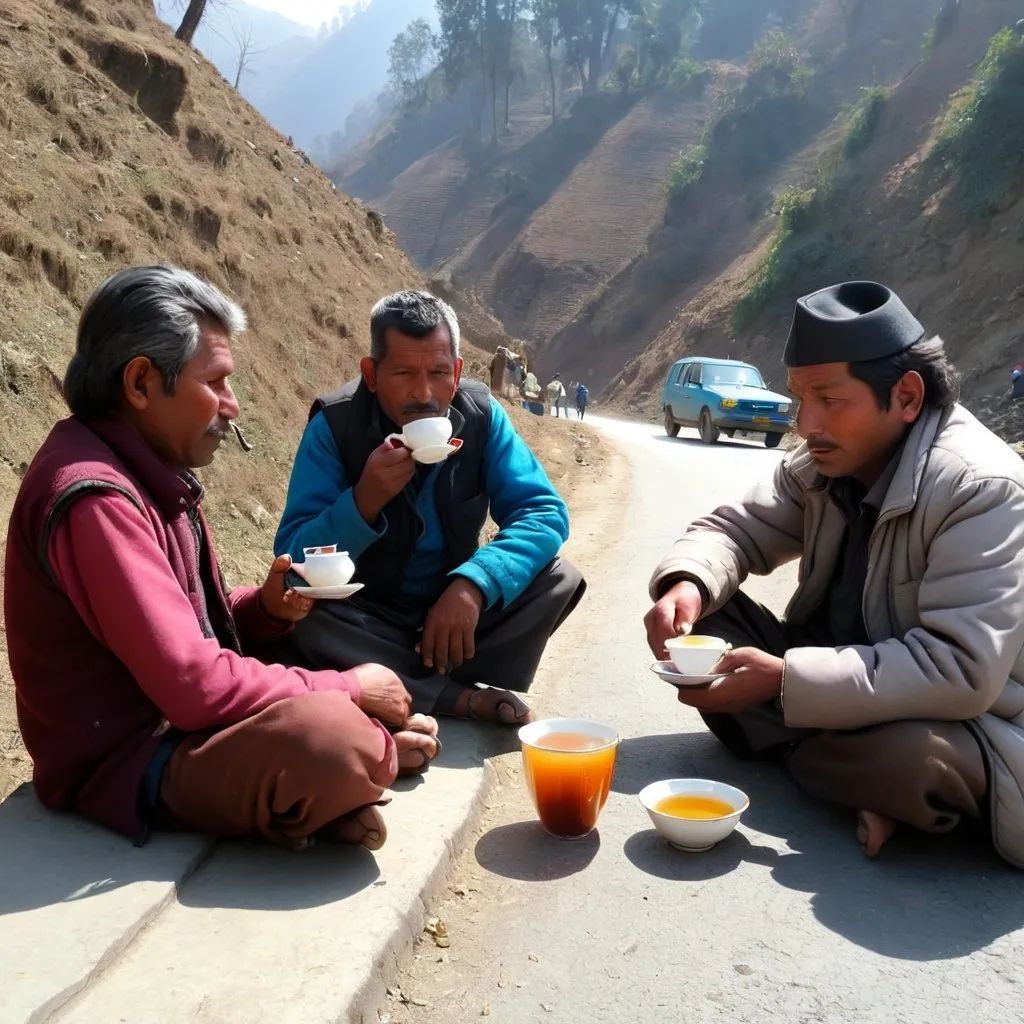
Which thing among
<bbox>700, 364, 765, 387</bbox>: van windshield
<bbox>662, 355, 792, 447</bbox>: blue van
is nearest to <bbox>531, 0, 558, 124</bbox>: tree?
<bbox>662, 355, 792, 447</bbox>: blue van

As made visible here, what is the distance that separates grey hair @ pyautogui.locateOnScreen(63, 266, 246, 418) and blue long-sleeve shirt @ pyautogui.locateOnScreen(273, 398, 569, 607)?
3.54 ft

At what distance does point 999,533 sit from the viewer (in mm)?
2865

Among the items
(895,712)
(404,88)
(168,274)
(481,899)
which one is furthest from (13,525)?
(404,88)

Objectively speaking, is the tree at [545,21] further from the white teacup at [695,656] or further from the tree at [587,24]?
the white teacup at [695,656]

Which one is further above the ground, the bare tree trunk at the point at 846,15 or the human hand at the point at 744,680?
the bare tree trunk at the point at 846,15

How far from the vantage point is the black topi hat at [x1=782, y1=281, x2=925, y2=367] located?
310cm

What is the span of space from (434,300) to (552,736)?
1652 mm

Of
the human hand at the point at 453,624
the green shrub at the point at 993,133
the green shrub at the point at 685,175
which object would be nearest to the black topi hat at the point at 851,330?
the human hand at the point at 453,624

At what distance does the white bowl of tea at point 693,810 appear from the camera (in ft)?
9.66

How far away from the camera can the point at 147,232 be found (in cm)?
910

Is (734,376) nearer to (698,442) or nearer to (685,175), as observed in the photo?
(698,442)

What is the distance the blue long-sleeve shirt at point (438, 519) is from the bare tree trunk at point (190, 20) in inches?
595

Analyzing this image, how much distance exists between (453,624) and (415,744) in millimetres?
521

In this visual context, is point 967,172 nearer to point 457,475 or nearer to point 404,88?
point 457,475
